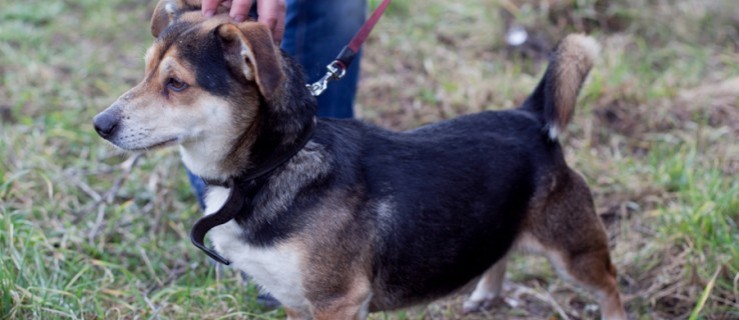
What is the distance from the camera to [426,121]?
5941mm

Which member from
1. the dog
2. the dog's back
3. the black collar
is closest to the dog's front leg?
the dog

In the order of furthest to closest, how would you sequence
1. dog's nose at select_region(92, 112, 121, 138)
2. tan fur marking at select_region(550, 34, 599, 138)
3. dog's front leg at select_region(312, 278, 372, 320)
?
tan fur marking at select_region(550, 34, 599, 138)
dog's front leg at select_region(312, 278, 372, 320)
dog's nose at select_region(92, 112, 121, 138)

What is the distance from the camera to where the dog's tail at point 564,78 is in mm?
3521

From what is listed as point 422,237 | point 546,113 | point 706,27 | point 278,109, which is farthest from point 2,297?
point 706,27

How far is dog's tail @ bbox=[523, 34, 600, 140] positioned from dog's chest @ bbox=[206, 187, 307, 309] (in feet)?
4.18

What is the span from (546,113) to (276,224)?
131 cm

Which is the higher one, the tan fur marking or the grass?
the tan fur marking

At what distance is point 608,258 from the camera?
3.84 meters

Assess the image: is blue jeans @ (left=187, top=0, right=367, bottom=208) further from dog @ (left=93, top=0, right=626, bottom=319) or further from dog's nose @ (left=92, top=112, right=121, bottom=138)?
dog's nose @ (left=92, top=112, right=121, bottom=138)

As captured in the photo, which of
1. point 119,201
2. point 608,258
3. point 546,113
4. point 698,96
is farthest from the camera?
point 698,96

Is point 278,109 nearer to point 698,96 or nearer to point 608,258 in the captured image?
point 608,258

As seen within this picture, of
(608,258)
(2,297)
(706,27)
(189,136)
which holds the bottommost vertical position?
(706,27)

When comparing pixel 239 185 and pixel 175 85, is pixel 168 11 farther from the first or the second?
pixel 239 185

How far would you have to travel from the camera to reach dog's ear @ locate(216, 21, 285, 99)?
267 centimetres
